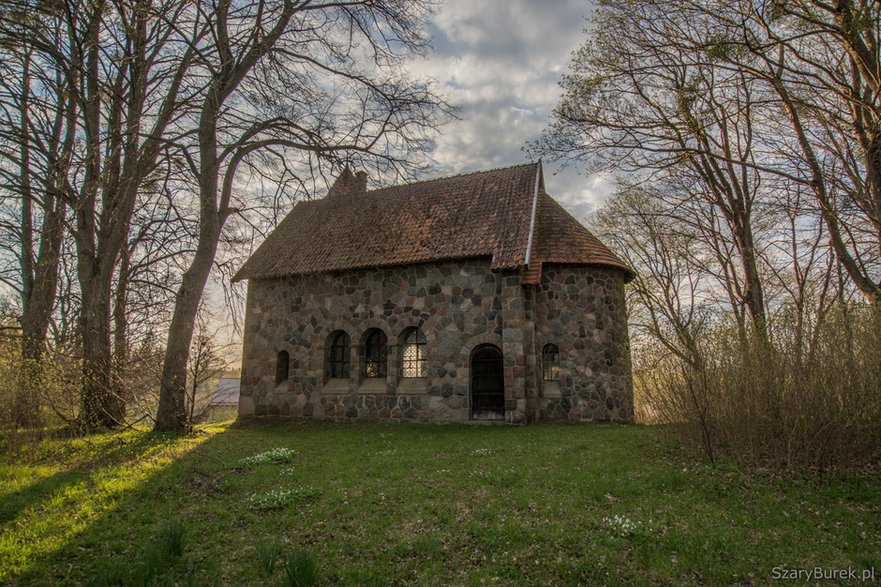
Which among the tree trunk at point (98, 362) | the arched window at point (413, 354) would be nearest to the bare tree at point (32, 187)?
the tree trunk at point (98, 362)

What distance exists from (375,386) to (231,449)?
607 centimetres

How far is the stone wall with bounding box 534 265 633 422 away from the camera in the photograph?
1388 centimetres

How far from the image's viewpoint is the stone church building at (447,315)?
1388cm

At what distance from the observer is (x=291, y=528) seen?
225 inches

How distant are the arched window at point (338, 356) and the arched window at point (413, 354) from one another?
85.8 inches

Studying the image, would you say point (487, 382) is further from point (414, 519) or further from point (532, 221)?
point (414, 519)

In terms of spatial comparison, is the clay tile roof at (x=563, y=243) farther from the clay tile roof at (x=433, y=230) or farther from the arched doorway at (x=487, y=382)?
the arched doorway at (x=487, y=382)

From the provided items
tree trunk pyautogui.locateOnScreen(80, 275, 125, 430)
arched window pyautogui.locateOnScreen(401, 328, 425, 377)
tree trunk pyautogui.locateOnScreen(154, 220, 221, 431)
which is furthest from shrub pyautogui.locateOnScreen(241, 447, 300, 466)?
arched window pyautogui.locateOnScreen(401, 328, 425, 377)

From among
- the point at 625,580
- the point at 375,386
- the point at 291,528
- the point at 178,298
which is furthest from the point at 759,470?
the point at 178,298

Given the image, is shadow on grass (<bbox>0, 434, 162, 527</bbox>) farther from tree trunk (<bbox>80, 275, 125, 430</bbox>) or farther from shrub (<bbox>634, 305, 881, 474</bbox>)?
shrub (<bbox>634, 305, 881, 474</bbox>)

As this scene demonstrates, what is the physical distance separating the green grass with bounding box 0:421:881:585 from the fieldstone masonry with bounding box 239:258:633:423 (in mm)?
4913

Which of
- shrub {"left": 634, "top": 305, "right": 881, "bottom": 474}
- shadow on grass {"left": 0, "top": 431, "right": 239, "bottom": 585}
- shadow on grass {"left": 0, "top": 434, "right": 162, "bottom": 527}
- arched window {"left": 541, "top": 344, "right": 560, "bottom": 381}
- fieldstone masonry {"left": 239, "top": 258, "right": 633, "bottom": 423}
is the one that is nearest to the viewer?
shadow on grass {"left": 0, "top": 431, "right": 239, "bottom": 585}

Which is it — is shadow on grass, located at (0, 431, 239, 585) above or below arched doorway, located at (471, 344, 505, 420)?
below

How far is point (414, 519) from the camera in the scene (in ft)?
19.4
